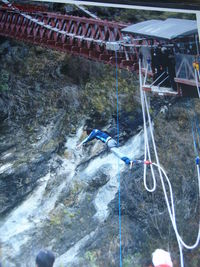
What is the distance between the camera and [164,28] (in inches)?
85.1

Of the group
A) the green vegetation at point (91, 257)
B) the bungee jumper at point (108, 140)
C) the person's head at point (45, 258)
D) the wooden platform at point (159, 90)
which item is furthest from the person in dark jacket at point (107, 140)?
the person's head at point (45, 258)

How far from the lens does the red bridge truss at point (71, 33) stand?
6.78 ft

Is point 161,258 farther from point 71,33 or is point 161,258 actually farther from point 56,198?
point 71,33

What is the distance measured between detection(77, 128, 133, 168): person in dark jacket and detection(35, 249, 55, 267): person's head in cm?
64

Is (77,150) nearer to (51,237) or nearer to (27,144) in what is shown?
(27,144)

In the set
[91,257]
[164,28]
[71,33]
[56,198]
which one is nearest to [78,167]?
[56,198]

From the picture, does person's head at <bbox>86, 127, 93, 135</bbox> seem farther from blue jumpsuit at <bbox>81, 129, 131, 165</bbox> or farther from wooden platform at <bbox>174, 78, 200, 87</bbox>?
wooden platform at <bbox>174, 78, 200, 87</bbox>

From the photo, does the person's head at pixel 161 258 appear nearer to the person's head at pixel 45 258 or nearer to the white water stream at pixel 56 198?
the white water stream at pixel 56 198

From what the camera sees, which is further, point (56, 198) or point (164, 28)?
point (164, 28)

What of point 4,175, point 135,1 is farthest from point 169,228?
point 135,1

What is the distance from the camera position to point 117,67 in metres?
2.17

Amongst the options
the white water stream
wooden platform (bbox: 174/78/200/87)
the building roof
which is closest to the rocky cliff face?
the white water stream

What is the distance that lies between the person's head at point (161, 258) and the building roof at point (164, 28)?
4.08 ft

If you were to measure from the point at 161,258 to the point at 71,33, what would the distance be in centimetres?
141
